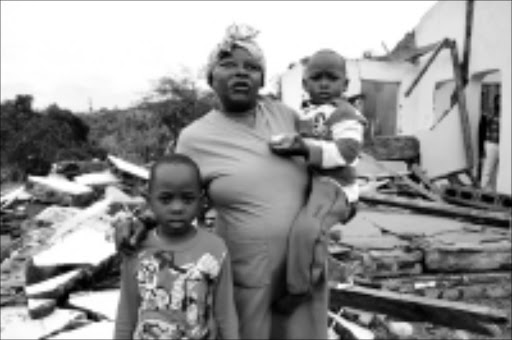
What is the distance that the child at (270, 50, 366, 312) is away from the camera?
75.8 inches

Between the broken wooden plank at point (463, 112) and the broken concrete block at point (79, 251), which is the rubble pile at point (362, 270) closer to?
the broken concrete block at point (79, 251)

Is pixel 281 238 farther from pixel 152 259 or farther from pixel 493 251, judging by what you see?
pixel 493 251

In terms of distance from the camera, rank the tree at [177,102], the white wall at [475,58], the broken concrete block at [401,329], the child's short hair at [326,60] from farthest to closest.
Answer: the tree at [177,102], the white wall at [475,58], the broken concrete block at [401,329], the child's short hair at [326,60]

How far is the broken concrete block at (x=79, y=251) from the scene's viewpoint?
487cm

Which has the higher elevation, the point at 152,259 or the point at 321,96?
the point at 321,96

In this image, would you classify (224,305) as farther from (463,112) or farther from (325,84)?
(463,112)

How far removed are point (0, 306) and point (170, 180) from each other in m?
3.41

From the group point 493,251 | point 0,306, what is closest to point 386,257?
point 493,251

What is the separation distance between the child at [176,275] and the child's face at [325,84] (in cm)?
62

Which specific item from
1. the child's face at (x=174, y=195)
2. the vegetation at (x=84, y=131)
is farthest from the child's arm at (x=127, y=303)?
the vegetation at (x=84, y=131)

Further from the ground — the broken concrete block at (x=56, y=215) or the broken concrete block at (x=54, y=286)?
the broken concrete block at (x=56, y=215)

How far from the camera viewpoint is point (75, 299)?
172 inches

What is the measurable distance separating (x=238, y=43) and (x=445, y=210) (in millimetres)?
7176

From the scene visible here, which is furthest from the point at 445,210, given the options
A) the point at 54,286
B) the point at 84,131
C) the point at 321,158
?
the point at 84,131
